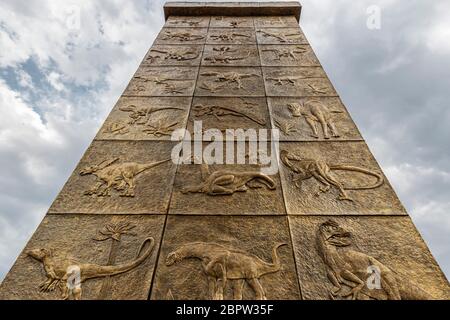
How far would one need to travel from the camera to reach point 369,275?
6.48 ft

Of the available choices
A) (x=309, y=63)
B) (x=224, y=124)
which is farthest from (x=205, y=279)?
(x=309, y=63)

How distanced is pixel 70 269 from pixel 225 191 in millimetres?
1240

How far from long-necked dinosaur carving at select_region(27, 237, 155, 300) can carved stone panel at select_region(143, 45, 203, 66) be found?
3.28 meters

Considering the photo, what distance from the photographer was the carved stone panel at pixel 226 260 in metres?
1.90

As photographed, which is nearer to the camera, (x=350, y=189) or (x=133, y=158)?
(x=350, y=189)

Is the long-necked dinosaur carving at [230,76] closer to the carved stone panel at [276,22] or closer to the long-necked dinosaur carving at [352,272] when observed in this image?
the carved stone panel at [276,22]

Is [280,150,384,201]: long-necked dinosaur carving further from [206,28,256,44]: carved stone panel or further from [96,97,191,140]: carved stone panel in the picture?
[206,28,256,44]: carved stone panel


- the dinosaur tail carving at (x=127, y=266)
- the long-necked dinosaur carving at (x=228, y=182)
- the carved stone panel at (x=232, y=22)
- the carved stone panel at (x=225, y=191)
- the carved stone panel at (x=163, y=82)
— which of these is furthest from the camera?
the carved stone panel at (x=232, y=22)

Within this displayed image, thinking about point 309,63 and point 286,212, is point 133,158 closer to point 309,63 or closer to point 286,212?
point 286,212

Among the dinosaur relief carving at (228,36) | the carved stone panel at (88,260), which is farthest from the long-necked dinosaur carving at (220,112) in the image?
the dinosaur relief carving at (228,36)

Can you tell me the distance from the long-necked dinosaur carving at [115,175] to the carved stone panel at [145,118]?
0.45 m

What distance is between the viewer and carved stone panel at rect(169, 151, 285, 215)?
2.42 metres

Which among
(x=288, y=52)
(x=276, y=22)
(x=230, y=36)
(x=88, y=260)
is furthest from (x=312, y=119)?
(x=276, y=22)
